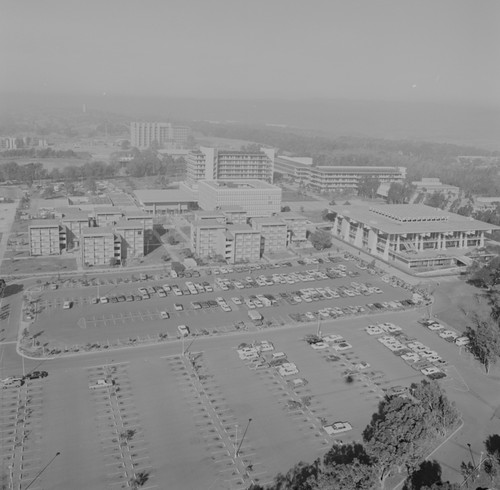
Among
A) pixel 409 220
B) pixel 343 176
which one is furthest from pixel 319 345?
pixel 343 176

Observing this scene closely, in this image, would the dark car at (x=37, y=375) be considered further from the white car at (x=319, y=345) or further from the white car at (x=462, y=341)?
the white car at (x=462, y=341)

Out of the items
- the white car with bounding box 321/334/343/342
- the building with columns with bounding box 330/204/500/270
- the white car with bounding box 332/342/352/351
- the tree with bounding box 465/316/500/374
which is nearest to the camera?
the tree with bounding box 465/316/500/374

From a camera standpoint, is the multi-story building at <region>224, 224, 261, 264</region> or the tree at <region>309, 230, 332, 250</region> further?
the tree at <region>309, 230, 332, 250</region>

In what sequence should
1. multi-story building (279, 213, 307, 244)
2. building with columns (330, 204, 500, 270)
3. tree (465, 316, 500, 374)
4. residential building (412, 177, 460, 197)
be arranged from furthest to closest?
residential building (412, 177, 460, 197) < multi-story building (279, 213, 307, 244) < building with columns (330, 204, 500, 270) < tree (465, 316, 500, 374)

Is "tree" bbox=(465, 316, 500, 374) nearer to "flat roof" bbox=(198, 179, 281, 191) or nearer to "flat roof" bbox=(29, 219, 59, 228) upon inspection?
"flat roof" bbox=(29, 219, 59, 228)

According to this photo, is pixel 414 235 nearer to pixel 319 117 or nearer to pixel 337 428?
pixel 337 428

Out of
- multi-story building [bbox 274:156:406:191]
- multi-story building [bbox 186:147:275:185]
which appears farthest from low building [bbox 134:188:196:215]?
multi-story building [bbox 274:156:406:191]

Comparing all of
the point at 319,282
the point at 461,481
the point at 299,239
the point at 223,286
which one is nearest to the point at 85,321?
the point at 223,286
